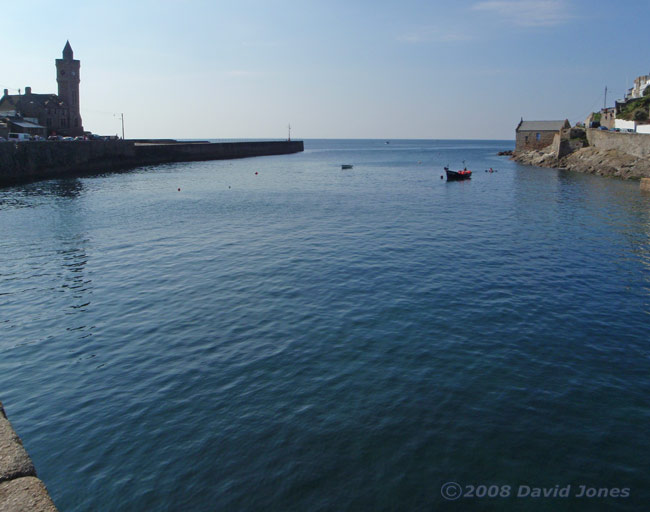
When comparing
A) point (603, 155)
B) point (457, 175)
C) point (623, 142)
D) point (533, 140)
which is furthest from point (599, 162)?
point (533, 140)

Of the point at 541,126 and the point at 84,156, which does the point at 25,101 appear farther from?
the point at 541,126

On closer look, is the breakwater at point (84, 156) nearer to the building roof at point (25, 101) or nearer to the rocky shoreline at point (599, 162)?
the building roof at point (25, 101)

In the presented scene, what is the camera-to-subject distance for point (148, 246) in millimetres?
34562

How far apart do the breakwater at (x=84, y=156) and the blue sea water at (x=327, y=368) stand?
39601 mm

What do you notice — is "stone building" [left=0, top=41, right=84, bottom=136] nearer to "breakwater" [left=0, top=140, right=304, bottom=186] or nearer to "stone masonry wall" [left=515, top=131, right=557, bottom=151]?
"breakwater" [left=0, top=140, right=304, bottom=186]

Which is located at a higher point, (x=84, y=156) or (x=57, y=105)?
(x=57, y=105)

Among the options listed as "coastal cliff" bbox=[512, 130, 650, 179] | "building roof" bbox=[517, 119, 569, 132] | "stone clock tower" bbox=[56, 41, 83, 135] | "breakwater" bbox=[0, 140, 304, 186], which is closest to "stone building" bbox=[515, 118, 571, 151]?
"building roof" bbox=[517, 119, 569, 132]

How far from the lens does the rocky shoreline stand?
71.2 meters

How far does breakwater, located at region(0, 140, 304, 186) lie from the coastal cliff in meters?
86.7

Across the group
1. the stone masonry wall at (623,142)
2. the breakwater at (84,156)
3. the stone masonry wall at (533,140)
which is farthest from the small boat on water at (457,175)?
the breakwater at (84,156)

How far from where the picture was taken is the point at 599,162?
266 ft

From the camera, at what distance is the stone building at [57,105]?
10431 centimetres

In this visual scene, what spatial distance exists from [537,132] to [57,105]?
387 ft

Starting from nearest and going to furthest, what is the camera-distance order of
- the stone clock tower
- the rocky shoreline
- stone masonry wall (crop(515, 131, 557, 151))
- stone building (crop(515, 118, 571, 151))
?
the rocky shoreline
the stone clock tower
stone building (crop(515, 118, 571, 151))
stone masonry wall (crop(515, 131, 557, 151))
